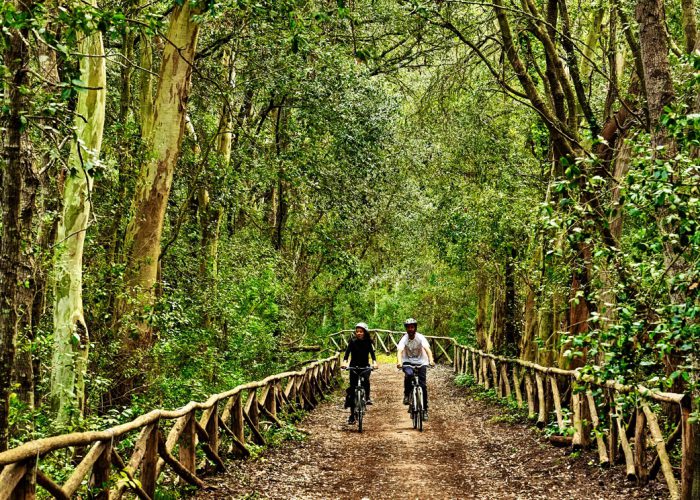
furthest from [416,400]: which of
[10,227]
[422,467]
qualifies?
[10,227]

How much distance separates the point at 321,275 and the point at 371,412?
40.6 ft

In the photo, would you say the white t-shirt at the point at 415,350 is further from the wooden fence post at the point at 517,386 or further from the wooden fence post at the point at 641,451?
the wooden fence post at the point at 641,451

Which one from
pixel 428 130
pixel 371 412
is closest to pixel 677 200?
pixel 371 412

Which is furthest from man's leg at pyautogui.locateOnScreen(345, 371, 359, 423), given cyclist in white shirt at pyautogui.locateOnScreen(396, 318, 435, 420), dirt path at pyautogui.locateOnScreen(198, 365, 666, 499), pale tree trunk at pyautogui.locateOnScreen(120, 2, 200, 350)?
pale tree trunk at pyautogui.locateOnScreen(120, 2, 200, 350)

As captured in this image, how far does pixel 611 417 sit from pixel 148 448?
4.45 m

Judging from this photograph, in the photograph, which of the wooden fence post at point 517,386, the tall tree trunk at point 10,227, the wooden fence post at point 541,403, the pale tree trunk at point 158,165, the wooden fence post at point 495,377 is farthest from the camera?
the wooden fence post at point 495,377

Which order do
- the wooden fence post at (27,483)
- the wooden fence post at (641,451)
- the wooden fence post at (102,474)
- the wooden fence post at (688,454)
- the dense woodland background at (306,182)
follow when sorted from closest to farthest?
the wooden fence post at (27,483) < the dense woodland background at (306,182) < the wooden fence post at (102,474) < the wooden fence post at (688,454) < the wooden fence post at (641,451)

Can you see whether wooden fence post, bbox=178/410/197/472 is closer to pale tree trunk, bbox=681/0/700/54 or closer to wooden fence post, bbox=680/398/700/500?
wooden fence post, bbox=680/398/700/500

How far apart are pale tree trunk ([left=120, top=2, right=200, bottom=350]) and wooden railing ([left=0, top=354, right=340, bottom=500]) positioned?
2.38m

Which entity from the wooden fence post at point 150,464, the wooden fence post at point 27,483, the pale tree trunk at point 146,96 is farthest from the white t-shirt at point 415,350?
the wooden fence post at point 27,483

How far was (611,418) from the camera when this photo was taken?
8.39 metres

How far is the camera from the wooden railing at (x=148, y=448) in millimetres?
4488

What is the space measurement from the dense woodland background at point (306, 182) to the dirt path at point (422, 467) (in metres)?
1.55

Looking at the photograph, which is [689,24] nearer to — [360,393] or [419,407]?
[419,407]
